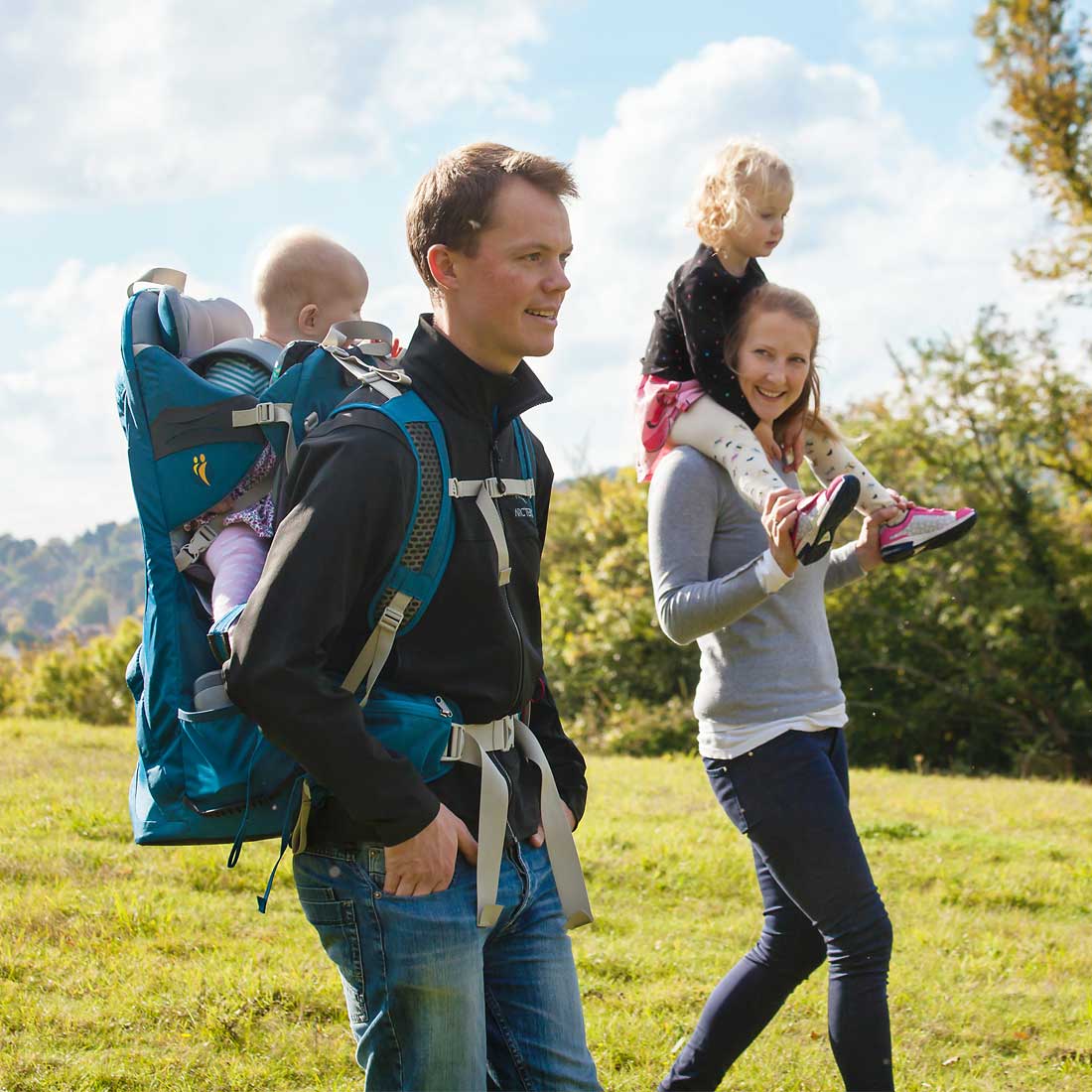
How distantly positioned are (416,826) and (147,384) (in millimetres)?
917

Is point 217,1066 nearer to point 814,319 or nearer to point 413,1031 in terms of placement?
point 413,1031

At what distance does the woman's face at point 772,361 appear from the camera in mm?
3416

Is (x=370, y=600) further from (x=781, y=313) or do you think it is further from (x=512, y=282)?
(x=781, y=313)

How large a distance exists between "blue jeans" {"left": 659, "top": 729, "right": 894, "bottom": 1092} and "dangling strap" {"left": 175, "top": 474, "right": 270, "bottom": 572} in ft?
4.71

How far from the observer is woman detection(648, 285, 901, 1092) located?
3025mm

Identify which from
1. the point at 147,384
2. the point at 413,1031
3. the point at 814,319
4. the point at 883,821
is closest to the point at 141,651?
the point at 147,384

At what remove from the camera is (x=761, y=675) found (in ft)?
10.6

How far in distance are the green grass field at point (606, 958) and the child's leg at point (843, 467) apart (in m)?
1.92

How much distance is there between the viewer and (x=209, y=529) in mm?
2344

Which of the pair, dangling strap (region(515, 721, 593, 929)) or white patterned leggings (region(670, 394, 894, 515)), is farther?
white patterned leggings (region(670, 394, 894, 515))

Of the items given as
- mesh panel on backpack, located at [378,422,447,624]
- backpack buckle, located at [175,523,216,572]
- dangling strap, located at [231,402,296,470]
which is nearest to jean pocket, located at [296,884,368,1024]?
mesh panel on backpack, located at [378,422,447,624]

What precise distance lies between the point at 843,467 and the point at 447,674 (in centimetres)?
196

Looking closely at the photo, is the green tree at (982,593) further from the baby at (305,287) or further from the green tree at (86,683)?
the baby at (305,287)

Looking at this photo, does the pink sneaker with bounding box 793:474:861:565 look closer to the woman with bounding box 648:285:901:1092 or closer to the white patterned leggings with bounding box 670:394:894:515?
the woman with bounding box 648:285:901:1092
